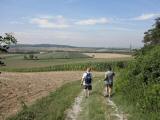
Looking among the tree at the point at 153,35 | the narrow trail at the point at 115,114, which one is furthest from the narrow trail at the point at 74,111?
the tree at the point at 153,35

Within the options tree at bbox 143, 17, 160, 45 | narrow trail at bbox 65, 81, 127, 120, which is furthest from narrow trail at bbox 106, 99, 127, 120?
tree at bbox 143, 17, 160, 45

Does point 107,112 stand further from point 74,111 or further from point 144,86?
point 144,86

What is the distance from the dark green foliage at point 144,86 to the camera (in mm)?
14922

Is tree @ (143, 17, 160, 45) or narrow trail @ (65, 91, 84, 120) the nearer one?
narrow trail @ (65, 91, 84, 120)

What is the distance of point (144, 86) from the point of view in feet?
58.9

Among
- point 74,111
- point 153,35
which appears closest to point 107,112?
point 74,111

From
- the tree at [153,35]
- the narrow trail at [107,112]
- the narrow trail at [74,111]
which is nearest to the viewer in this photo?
the narrow trail at [107,112]

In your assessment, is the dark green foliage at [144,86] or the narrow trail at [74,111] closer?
the dark green foliage at [144,86]

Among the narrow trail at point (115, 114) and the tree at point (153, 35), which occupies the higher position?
the tree at point (153, 35)

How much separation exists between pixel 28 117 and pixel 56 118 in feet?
7.95

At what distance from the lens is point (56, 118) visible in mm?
14766

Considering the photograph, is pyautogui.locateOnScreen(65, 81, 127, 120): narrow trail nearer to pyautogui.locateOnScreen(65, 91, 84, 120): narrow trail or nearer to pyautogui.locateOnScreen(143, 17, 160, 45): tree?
pyautogui.locateOnScreen(65, 91, 84, 120): narrow trail

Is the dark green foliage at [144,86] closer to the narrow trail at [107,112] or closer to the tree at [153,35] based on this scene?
the narrow trail at [107,112]

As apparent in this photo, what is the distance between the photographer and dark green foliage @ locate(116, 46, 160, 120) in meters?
14.9
